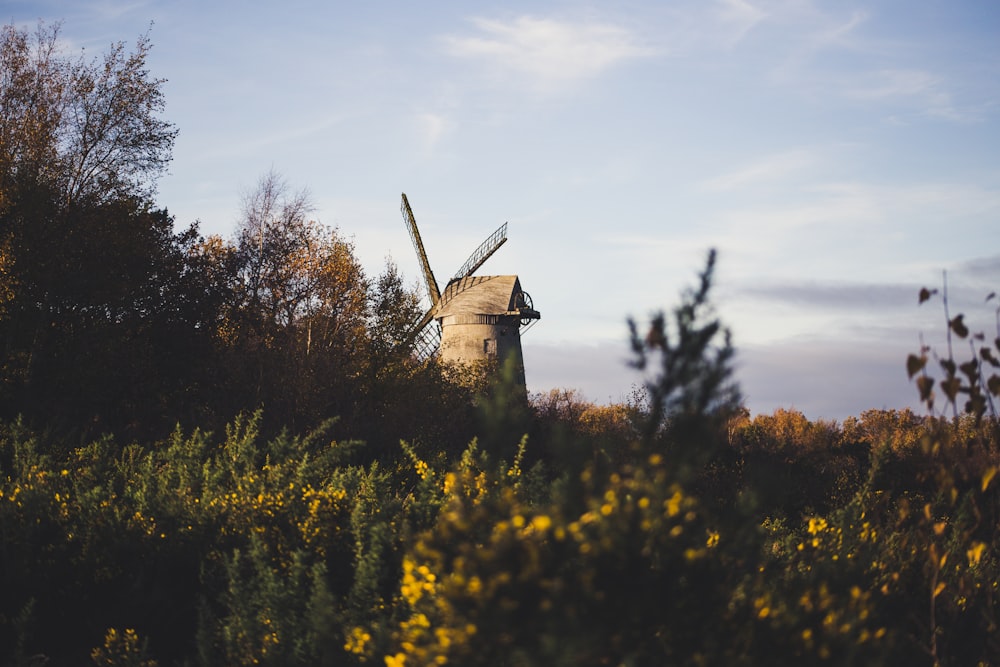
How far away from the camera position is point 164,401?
20.8m

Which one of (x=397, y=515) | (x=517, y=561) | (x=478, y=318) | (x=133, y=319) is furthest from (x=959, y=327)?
(x=478, y=318)

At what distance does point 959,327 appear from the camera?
4801 mm

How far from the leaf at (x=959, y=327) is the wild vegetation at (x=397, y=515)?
0.01 meters

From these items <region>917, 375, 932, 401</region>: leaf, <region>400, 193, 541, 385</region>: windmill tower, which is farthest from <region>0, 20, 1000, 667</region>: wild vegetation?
<region>400, 193, 541, 385</region>: windmill tower

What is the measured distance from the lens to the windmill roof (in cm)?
3431

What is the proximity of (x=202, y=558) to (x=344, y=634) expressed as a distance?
3.15m

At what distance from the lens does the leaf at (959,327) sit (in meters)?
4.80

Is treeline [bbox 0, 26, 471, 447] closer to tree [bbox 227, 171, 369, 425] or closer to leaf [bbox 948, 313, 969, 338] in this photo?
tree [bbox 227, 171, 369, 425]

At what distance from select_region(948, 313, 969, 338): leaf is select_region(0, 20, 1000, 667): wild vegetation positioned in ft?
0.04

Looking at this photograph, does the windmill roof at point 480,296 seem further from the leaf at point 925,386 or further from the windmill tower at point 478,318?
the leaf at point 925,386

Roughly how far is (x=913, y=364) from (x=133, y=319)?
64.7 feet

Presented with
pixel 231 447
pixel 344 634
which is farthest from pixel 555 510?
pixel 231 447

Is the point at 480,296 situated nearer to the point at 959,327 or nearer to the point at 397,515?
the point at 397,515

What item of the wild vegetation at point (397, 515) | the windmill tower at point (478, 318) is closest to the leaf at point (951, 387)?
the wild vegetation at point (397, 515)
